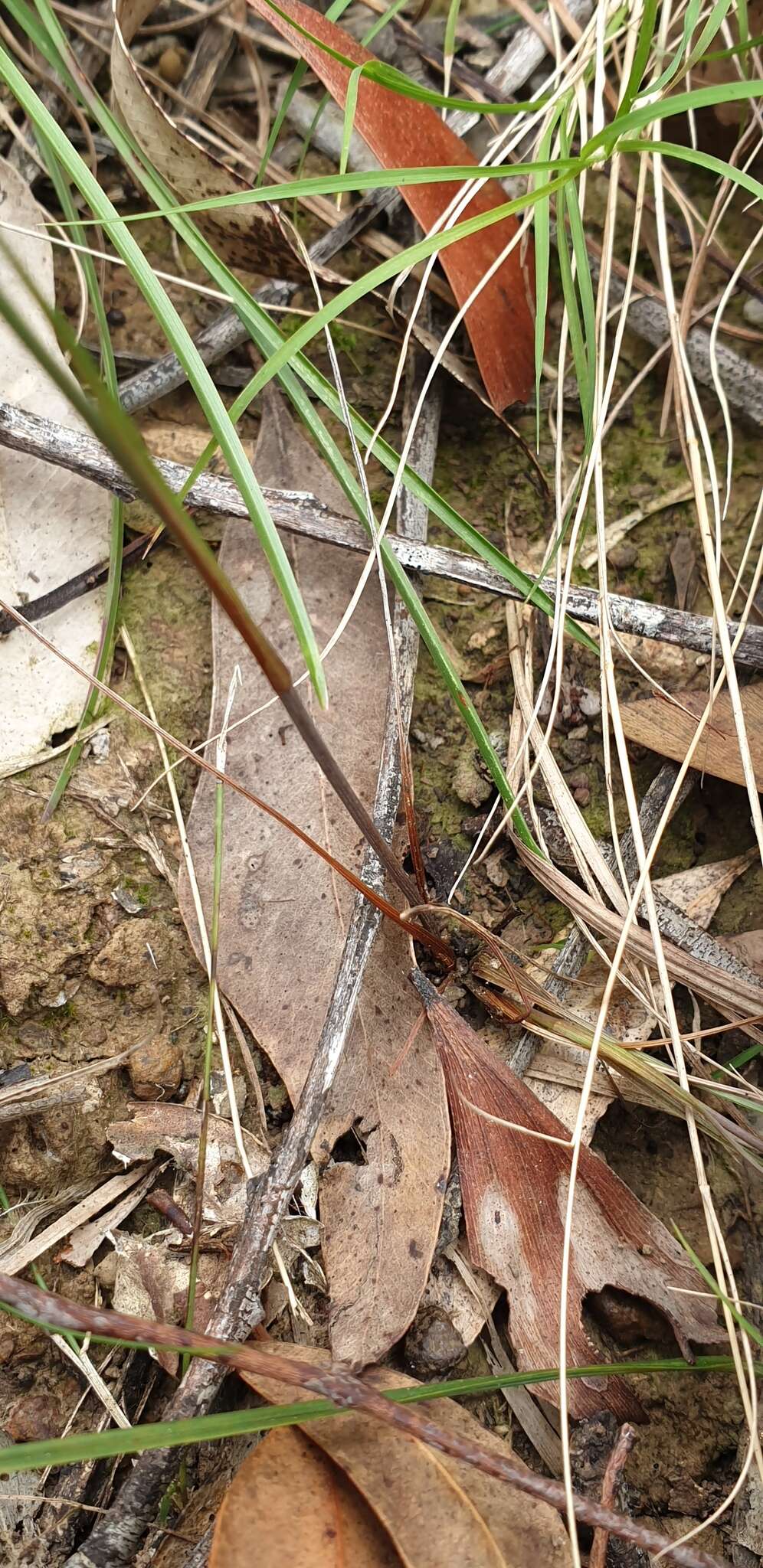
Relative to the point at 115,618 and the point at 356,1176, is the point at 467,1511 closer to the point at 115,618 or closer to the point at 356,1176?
the point at 356,1176

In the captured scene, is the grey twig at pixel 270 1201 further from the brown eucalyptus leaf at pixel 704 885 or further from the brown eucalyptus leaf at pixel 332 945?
the brown eucalyptus leaf at pixel 704 885

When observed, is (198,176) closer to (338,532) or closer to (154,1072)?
(338,532)

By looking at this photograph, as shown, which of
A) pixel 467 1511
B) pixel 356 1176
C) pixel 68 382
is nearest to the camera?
pixel 68 382

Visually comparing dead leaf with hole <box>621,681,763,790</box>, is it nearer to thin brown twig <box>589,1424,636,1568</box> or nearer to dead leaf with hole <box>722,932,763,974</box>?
dead leaf with hole <box>722,932,763,974</box>

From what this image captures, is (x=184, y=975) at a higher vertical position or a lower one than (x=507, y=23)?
lower

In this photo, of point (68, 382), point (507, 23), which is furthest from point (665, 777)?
point (507, 23)

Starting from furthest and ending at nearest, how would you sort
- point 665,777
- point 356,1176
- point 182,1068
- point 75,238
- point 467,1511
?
point 75,238 → point 665,777 → point 182,1068 → point 356,1176 → point 467,1511
